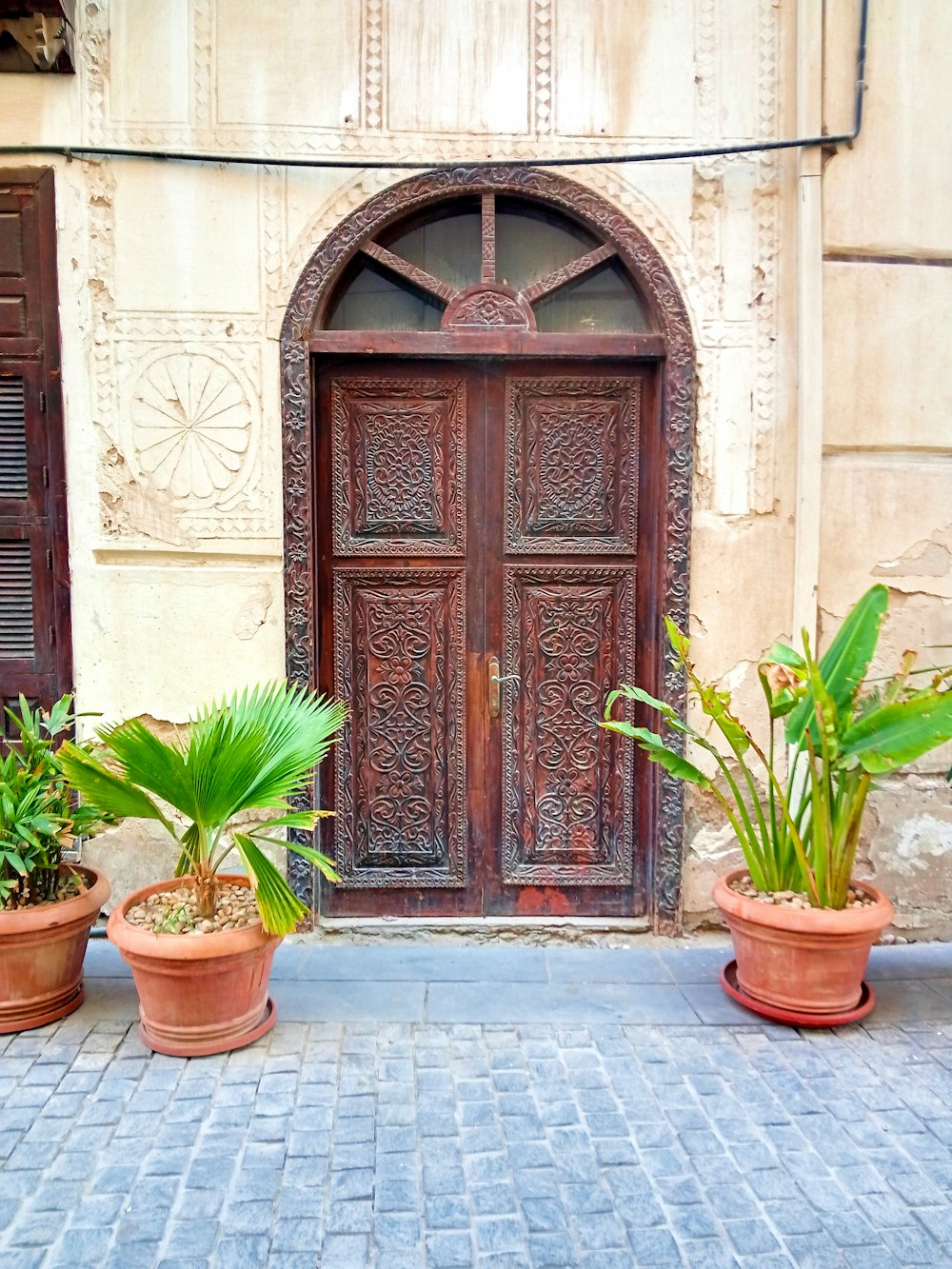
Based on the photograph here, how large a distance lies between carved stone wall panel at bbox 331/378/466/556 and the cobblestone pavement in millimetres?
1849

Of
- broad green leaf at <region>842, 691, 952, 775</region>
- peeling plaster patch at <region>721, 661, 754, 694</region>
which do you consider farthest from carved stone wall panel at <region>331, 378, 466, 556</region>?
broad green leaf at <region>842, 691, 952, 775</region>

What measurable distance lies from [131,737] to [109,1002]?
3.96 ft

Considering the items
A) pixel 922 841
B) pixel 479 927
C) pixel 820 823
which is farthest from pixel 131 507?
pixel 922 841

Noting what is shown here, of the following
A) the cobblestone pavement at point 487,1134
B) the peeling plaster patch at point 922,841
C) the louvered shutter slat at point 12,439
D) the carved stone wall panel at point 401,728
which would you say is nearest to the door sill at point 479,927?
the carved stone wall panel at point 401,728

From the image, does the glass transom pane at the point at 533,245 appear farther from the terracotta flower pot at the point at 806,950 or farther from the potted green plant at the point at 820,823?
the terracotta flower pot at the point at 806,950

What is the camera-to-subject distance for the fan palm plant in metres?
3.09

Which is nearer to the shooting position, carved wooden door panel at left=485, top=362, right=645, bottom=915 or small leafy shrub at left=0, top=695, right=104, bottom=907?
small leafy shrub at left=0, top=695, right=104, bottom=907

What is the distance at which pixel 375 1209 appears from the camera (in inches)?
98.2

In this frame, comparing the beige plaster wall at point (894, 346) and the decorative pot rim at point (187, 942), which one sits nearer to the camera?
the decorative pot rim at point (187, 942)

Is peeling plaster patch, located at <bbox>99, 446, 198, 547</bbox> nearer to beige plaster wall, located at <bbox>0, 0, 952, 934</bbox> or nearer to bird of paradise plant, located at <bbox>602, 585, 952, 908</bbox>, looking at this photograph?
beige plaster wall, located at <bbox>0, 0, 952, 934</bbox>

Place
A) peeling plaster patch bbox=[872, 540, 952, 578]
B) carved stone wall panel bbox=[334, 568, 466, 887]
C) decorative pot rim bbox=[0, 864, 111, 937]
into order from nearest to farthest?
decorative pot rim bbox=[0, 864, 111, 937] → peeling plaster patch bbox=[872, 540, 952, 578] → carved stone wall panel bbox=[334, 568, 466, 887]

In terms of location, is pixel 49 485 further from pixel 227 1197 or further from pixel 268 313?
pixel 227 1197

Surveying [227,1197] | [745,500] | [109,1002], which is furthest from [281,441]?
[227,1197]

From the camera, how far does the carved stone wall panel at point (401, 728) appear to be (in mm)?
4227
